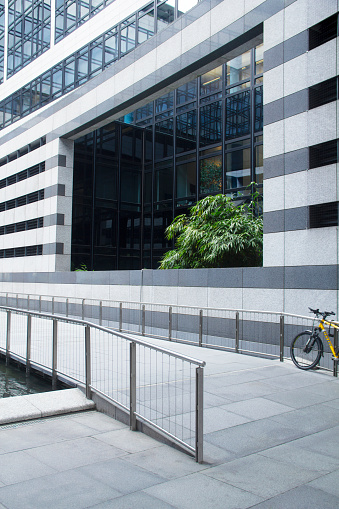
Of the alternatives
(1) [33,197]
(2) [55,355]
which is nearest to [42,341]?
(2) [55,355]

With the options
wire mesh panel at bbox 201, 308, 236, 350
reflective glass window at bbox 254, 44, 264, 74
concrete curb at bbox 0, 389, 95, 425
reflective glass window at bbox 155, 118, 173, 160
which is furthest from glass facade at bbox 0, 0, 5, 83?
concrete curb at bbox 0, 389, 95, 425

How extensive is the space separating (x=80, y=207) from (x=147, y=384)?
22.0 meters

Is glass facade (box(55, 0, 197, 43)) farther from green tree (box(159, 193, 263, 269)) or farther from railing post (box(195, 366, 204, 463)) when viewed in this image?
railing post (box(195, 366, 204, 463))

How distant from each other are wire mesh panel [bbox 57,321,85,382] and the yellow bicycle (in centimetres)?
426

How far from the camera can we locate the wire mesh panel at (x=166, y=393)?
548 cm

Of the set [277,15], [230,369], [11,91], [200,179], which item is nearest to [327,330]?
[230,369]

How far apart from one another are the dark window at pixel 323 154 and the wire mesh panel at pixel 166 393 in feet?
24.9

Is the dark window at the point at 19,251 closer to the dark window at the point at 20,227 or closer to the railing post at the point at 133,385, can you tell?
the dark window at the point at 20,227

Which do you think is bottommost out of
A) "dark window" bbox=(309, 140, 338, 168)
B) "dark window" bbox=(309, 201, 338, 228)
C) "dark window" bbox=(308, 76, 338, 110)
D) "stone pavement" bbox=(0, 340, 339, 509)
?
"stone pavement" bbox=(0, 340, 339, 509)

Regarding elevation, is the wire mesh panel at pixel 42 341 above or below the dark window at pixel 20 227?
below

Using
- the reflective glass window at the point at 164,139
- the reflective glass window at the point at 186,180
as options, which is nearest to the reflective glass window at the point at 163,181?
the reflective glass window at the point at 164,139

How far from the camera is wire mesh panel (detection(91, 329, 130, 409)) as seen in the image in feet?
21.2

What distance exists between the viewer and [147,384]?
6.38 m

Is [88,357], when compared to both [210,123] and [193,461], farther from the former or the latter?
[210,123]
